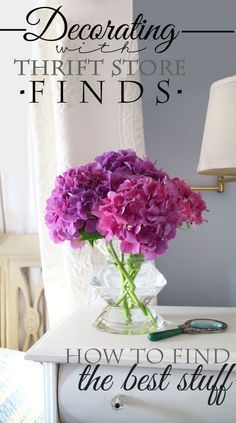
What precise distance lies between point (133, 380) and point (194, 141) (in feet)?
2.73

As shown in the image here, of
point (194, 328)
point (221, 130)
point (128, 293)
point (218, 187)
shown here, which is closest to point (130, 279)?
point (128, 293)

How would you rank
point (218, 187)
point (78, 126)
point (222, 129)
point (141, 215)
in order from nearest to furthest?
1. point (141, 215)
2. point (222, 129)
3. point (78, 126)
4. point (218, 187)

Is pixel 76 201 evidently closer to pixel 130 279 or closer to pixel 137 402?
pixel 130 279

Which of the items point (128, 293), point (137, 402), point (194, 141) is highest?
point (194, 141)

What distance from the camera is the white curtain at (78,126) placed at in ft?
3.69

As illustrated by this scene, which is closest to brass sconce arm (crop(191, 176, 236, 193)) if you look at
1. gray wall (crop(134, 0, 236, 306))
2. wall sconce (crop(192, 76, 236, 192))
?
gray wall (crop(134, 0, 236, 306))

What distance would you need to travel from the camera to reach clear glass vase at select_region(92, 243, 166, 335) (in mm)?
889

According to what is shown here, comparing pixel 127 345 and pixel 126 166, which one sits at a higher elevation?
pixel 126 166

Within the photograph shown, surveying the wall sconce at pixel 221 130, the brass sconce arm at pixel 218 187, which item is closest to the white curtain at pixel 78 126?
the wall sconce at pixel 221 130

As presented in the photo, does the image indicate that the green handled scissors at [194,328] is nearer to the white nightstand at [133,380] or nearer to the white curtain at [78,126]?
the white nightstand at [133,380]

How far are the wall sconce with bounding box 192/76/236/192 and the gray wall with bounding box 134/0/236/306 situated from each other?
323 millimetres

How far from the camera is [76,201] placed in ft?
2.70

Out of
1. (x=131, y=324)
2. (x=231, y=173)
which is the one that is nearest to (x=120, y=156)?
(x=131, y=324)

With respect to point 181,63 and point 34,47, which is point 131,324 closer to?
point 34,47
